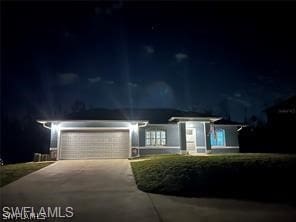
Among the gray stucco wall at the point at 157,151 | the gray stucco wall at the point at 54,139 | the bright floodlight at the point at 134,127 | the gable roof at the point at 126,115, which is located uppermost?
the gable roof at the point at 126,115

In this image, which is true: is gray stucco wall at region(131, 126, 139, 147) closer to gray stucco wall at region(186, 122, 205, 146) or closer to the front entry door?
gray stucco wall at region(186, 122, 205, 146)

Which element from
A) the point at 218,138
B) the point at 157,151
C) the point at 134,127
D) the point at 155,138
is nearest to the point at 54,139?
the point at 134,127

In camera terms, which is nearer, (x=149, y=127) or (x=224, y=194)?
(x=224, y=194)

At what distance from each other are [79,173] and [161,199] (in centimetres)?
548

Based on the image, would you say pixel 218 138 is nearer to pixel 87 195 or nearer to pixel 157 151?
pixel 157 151

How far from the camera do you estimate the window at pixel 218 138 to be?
2119 centimetres

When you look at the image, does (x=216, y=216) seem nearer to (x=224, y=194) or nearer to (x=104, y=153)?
(x=224, y=194)

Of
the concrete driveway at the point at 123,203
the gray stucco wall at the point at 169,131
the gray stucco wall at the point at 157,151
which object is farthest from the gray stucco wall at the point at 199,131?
the concrete driveway at the point at 123,203

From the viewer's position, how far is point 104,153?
1848 centimetres

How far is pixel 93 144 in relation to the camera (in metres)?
18.5

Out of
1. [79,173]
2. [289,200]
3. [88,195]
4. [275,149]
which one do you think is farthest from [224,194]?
[275,149]

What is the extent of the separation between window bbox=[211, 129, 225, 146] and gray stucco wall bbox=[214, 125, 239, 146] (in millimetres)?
250

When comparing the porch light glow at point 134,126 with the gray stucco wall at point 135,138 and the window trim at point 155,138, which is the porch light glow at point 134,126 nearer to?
the gray stucco wall at point 135,138

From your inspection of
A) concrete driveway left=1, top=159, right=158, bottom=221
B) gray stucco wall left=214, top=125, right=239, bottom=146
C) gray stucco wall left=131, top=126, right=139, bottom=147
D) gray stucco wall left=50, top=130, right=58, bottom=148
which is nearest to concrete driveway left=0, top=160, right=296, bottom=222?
concrete driveway left=1, top=159, right=158, bottom=221
